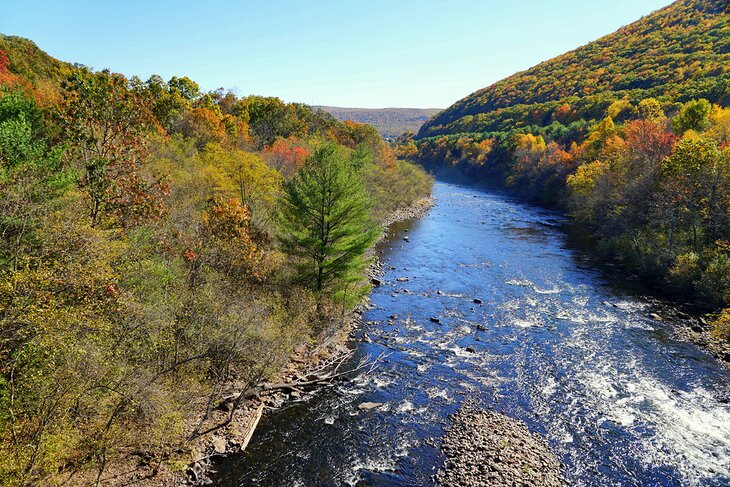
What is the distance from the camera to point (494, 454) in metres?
16.0

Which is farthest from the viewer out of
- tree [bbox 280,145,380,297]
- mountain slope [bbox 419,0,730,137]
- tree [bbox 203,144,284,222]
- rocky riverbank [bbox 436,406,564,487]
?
mountain slope [bbox 419,0,730,137]

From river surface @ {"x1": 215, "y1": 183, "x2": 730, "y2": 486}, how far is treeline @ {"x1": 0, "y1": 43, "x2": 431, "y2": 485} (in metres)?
3.55

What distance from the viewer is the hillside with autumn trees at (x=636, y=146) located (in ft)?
109

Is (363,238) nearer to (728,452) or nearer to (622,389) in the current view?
(622,389)

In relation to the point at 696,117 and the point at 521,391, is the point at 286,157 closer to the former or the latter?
the point at 521,391

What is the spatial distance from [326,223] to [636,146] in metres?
42.3

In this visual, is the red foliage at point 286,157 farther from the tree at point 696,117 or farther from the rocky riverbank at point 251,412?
Result: the tree at point 696,117

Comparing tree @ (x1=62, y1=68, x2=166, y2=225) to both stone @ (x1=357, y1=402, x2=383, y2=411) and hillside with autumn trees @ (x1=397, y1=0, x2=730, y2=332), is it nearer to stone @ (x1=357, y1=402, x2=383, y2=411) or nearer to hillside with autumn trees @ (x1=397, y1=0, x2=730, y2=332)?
stone @ (x1=357, y1=402, x2=383, y2=411)

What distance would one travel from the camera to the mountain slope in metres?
88.8

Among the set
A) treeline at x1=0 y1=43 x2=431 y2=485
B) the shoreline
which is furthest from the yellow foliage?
the shoreline

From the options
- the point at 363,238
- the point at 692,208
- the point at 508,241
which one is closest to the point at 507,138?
the point at 508,241

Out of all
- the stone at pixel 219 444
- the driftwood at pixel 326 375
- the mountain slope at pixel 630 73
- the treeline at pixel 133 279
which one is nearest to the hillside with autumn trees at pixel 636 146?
the mountain slope at pixel 630 73

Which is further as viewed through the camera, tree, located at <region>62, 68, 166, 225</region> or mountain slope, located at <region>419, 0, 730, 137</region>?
mountain slope, located at <region>419, 0, 730, 137</region>

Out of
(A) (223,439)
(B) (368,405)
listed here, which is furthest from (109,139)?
(B) (368,405)
